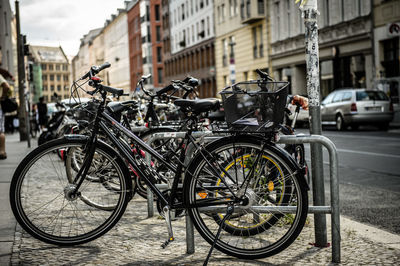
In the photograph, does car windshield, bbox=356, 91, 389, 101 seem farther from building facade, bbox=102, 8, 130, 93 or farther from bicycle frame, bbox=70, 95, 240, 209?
building facade, bbox=102, 8, 130, 93

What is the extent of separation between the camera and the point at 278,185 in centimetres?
421

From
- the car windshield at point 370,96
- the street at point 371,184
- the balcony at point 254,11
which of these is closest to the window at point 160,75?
the balcony at point 254,11

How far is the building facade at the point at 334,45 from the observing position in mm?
31281

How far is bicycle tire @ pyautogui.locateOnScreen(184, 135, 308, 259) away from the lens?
13.5ft

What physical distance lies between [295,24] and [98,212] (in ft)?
119

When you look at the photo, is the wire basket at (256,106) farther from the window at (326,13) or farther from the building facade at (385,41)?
the window at (326,13)

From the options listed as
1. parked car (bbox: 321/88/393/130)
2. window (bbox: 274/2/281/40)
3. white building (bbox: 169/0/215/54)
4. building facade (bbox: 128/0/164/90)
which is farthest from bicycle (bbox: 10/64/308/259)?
building facade (bbox: 128/0/164/90)

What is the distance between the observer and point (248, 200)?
14.1 ft

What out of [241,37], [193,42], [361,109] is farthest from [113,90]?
[193,42]

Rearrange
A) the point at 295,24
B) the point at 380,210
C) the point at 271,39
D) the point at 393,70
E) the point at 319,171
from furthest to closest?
the point at 271,39 < the point at 295,24 < the point at 393,70 < the point at 380,210 < the point at 319,171

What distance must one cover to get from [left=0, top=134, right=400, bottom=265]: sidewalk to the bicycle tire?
0.12 m

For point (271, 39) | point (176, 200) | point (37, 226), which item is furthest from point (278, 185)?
point (271, 39)

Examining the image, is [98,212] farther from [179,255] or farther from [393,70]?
[393,70]

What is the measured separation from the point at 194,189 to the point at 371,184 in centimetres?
516
